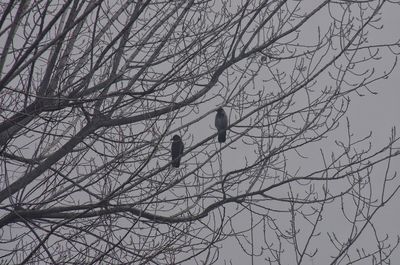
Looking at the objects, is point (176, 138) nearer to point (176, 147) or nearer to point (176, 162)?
point (176, 147)

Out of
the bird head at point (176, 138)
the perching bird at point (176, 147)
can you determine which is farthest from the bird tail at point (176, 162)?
the bird head at point (176, 138)

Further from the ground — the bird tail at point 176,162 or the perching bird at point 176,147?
the perching bird at point 176,147

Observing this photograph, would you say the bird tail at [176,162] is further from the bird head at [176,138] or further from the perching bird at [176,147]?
the bird head at [176,138]

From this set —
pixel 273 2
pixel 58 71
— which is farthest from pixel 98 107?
pixel 273 2

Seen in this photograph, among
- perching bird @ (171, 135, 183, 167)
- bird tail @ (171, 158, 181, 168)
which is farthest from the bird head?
bird tail @ (171, 158, 181, 168)

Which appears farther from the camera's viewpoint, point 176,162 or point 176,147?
point 176,147

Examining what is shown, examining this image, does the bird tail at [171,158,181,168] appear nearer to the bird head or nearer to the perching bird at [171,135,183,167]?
the perching bird at [171,135,183,167]

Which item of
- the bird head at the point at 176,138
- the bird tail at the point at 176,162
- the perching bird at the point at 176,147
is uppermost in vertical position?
the bird head at the point at 176,138

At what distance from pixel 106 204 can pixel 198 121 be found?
4.09 ft

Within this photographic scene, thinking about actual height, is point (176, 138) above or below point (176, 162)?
above

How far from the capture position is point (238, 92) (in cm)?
521

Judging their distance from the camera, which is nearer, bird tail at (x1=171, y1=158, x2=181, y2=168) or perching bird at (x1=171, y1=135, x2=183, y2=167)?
bird tail at (x1=171, y1=158, x2=181, y2=168)

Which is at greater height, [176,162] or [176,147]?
[176,147]

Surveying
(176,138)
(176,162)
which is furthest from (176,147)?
(176,162)
